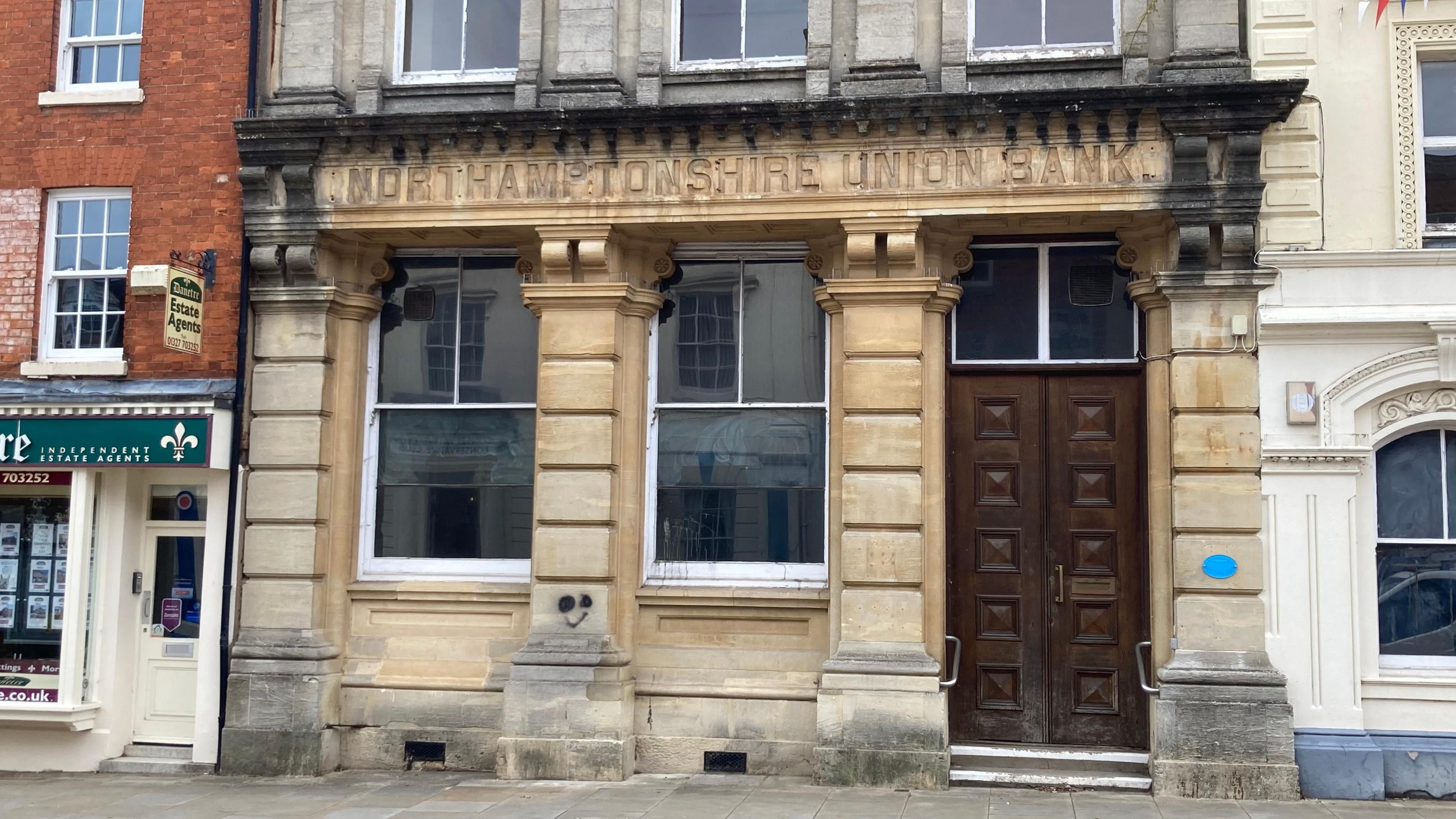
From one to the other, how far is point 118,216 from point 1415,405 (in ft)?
38.1

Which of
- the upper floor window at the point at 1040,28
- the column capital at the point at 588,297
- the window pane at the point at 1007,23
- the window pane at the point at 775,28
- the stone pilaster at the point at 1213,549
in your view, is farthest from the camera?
the window pane at the point at 775,28

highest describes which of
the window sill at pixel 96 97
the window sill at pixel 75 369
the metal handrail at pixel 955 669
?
the window sill at pixel 96 97

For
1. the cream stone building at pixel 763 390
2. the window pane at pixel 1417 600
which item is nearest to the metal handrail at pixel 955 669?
the cream stone building at pixel 763 390

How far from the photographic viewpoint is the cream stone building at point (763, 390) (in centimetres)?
1041

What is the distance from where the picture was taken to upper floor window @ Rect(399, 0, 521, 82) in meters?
12.0

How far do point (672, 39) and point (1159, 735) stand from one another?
23.7ft

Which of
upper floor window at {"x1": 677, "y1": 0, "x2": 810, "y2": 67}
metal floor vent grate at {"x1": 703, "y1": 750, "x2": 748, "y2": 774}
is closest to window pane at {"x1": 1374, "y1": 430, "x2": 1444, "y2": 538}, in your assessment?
metal floor vent grate at {"x1": 703, "y1": 750, "x2": 748, "y2": 774}

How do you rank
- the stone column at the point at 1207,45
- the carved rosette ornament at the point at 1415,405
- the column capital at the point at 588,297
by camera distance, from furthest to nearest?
the column capital at the point at 588,297
the stone column at the point at 1207,45
the carved rosette ornament at the point at 1415,405

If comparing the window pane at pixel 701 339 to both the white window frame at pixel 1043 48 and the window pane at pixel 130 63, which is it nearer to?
the white window frame at pixel 1043 48

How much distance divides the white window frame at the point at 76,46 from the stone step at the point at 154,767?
6.28 meters

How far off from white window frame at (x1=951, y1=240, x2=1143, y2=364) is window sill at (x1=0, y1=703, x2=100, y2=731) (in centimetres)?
838

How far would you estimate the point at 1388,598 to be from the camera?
10344 mm

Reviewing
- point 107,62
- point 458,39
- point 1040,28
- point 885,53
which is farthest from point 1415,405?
point 107,62

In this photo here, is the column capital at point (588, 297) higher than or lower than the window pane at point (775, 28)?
lower
